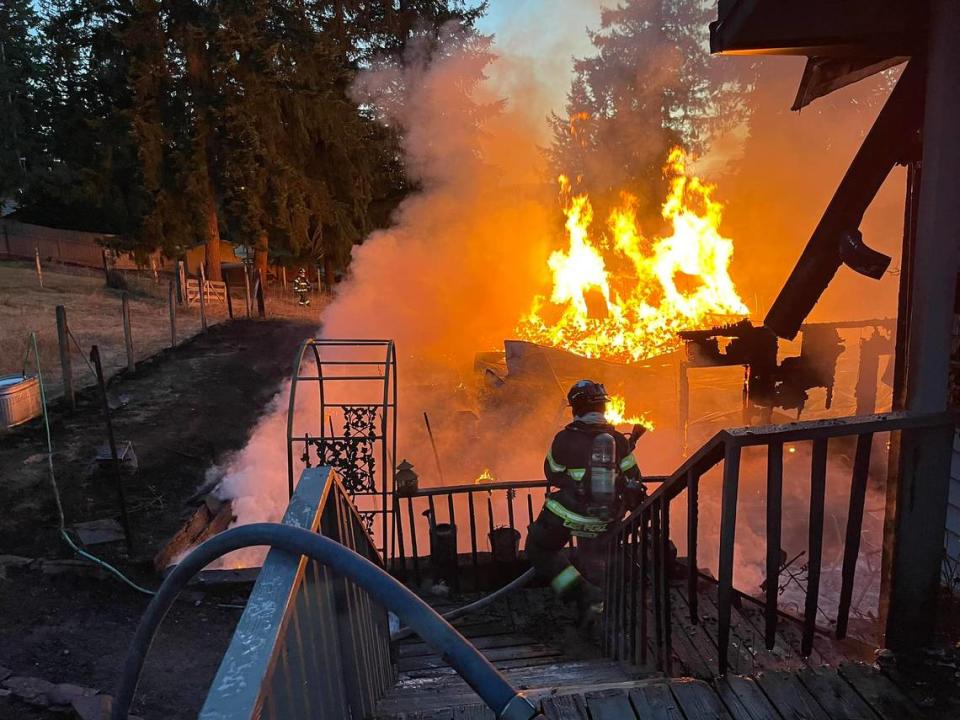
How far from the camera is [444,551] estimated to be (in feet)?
19.2

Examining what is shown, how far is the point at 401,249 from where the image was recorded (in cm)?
1855

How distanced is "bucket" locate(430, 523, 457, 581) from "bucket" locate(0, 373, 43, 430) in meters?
7.44

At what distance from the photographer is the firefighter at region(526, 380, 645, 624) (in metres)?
4.68

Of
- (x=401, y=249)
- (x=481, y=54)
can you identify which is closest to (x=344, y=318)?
(x=401, y=249)

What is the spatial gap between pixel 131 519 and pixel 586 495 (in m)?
5.54

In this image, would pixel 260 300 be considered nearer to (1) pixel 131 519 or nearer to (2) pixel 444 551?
(1) pixel 131 519

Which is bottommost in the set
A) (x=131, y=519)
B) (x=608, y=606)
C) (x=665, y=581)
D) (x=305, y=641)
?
(x=131, y=519)

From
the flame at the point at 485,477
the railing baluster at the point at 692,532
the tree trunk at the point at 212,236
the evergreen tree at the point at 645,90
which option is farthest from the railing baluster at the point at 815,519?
the evergreen tree at the point at 645,90

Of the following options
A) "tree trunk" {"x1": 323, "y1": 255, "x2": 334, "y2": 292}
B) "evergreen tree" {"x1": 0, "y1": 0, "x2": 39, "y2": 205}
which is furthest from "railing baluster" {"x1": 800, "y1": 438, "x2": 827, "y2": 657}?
"evergreen tree" {"x1": 0, "y1": 0, "x2": 39, "y2": 205}

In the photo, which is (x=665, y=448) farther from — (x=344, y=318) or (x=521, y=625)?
(x=344, y=318)

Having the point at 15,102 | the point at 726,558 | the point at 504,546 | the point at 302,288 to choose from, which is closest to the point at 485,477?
the point at 504,546

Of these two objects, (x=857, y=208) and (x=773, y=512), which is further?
(x=857, y=208)

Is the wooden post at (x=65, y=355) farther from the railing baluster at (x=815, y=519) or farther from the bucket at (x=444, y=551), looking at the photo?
the railing baluster at (x=815, y=519)

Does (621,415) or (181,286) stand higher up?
(181,286)
